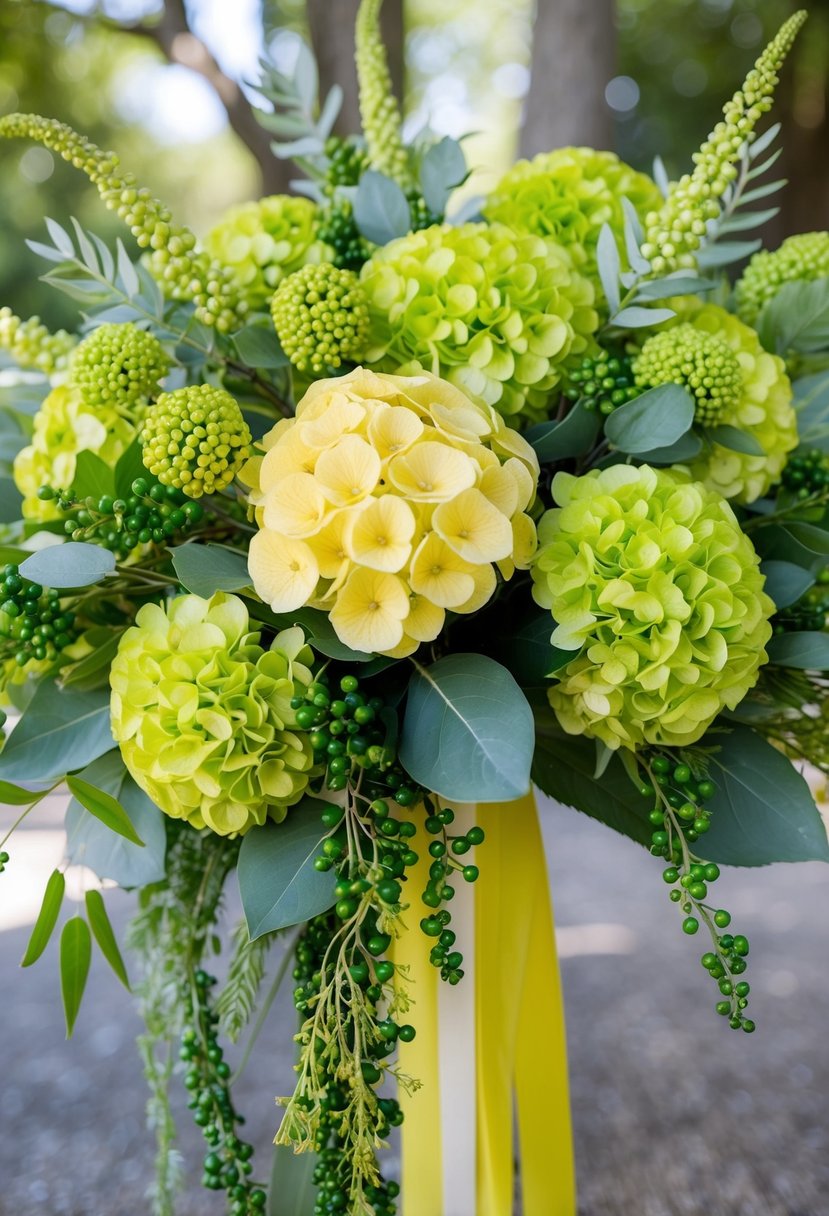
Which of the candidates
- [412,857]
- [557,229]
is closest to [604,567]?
[412,857]

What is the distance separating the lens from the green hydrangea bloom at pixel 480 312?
0.55 meters

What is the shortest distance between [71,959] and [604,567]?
1.21ft

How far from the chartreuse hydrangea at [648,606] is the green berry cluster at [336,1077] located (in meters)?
0.17

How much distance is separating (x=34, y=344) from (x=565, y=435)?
372 millimetres

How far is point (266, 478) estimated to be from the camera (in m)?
0.46

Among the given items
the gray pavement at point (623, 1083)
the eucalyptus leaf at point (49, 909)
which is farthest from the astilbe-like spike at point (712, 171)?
the gray pavement at point (623, 1083)

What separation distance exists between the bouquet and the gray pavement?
8.1 inches

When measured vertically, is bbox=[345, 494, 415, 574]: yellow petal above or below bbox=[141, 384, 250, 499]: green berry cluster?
below

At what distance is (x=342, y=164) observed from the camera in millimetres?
710

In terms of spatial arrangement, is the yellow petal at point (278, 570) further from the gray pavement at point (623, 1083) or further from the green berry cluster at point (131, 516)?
the gray pavement at point (623, 1083)

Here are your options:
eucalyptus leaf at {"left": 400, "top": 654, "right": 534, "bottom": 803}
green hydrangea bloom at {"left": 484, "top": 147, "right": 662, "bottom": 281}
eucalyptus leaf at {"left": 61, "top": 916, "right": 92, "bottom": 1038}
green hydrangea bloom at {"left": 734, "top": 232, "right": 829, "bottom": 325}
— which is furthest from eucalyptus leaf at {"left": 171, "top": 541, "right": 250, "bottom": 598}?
green hydrangea bloom at {"left": 734, "top": 232, "right": 829, "bottom": 325}

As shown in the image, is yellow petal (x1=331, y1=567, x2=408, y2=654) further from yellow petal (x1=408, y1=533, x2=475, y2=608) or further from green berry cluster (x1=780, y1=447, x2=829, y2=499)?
green berry cluster (x1=780, y1=447, x2=829, y2=499)

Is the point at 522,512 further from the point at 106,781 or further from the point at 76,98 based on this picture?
the point at 76,98

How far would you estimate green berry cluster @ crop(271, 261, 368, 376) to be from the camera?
0.53 metres
